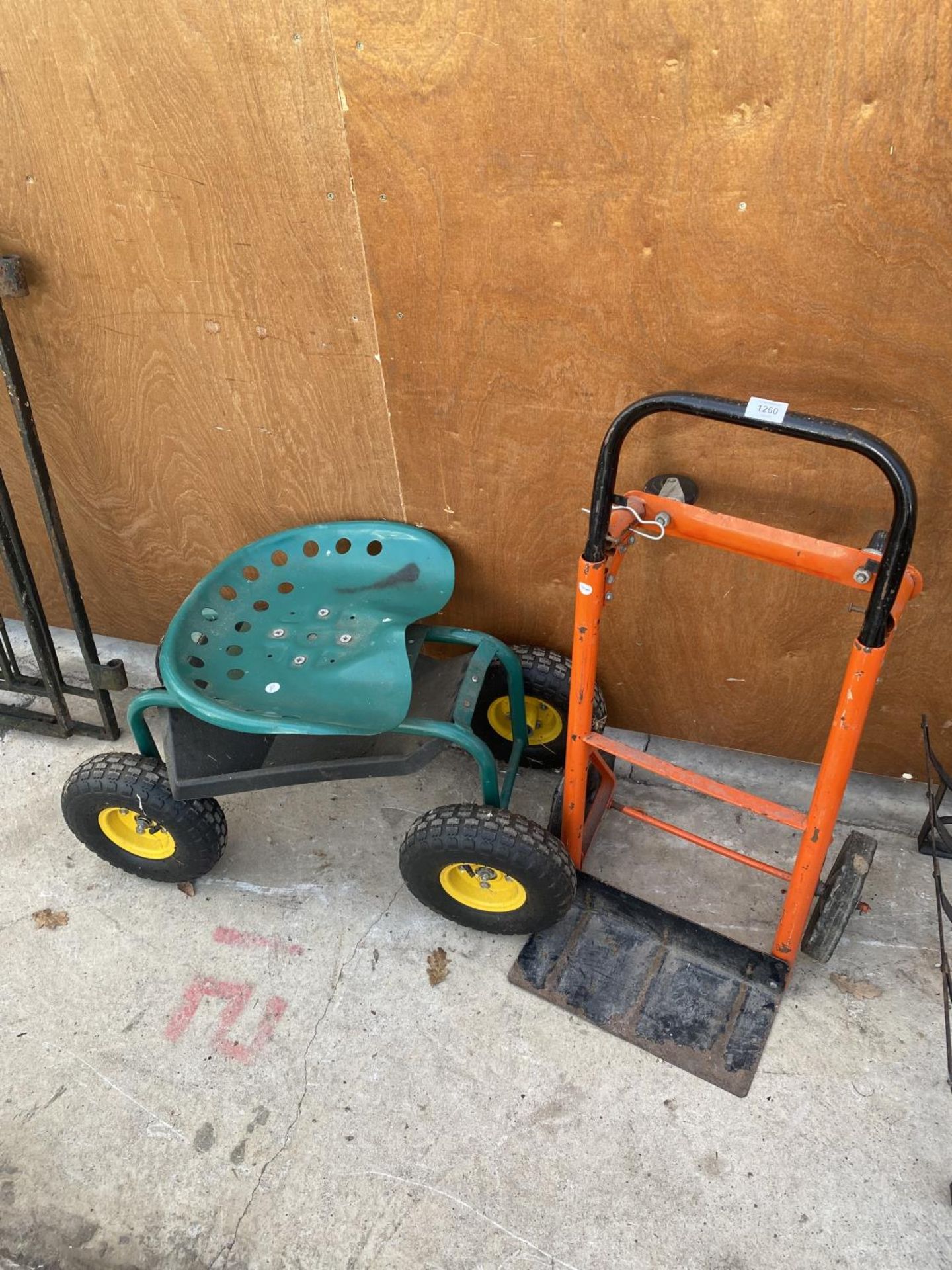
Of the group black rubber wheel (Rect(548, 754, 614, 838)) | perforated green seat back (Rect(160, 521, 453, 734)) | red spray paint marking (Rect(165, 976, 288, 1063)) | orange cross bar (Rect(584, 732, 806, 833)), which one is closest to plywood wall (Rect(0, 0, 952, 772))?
perforated green seat back (Rect(160, 521, 453, 734))

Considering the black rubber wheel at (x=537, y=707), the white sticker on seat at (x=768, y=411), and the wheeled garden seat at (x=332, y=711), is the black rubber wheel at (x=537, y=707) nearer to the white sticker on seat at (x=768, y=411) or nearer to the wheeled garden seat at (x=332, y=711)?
the wheeled garden seat at (x=332, y=711)

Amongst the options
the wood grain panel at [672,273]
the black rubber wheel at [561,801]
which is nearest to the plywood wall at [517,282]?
the wood grain panel at [672,273]

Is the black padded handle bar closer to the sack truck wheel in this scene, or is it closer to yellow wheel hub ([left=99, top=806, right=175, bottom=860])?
the sack truck wheel

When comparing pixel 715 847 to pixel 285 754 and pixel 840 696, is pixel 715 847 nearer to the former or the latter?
pixel 840 696

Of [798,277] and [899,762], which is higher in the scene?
[798,277]

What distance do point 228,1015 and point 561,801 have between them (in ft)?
2.94

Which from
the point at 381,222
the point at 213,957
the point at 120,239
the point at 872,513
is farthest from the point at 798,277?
the point at 213,957

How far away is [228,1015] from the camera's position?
211 centimetres

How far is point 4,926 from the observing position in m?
2.30

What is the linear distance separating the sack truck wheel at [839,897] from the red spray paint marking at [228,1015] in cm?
120

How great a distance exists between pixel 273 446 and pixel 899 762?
5.85 feet

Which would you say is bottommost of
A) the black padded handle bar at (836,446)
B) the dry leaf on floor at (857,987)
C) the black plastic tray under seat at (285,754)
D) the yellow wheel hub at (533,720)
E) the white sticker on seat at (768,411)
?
the dry leaf on floor at (857,987)

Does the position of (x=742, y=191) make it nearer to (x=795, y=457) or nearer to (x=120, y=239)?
(x=795, y=457)

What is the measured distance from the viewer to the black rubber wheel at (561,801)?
2.27m
